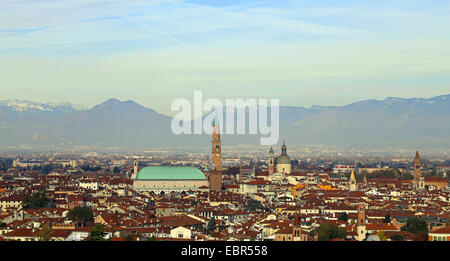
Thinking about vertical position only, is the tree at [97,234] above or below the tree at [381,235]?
above

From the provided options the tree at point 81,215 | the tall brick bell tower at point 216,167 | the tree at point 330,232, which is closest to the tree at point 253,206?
the tree at point 81,215

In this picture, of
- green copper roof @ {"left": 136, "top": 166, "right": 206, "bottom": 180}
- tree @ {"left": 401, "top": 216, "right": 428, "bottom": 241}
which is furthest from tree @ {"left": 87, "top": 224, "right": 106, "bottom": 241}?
green copper roof @ {"left": 136, "top": 166, "right": 206, "bottom": 180}

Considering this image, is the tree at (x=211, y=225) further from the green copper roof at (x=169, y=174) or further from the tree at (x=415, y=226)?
the green copper roof at (x=169, y=174)

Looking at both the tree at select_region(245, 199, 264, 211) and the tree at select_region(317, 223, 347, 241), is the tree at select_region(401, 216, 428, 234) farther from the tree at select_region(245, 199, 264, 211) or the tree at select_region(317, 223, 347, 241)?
the tree at select_region(245, 199, 264, 211)

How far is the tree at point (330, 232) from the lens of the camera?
2952 cm

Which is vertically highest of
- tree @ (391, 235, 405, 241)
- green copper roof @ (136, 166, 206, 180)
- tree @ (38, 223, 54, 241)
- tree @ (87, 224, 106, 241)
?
tree @ (87, 224, 106, 241)

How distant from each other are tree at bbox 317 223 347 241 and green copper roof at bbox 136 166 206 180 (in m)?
42.2

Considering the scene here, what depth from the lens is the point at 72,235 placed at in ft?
91.7

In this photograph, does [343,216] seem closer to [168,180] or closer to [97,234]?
[97,234]

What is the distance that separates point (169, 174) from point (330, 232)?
44518 millimetres

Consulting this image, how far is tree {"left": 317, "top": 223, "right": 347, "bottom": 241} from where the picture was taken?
2952 cm

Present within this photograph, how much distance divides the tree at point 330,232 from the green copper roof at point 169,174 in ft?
139

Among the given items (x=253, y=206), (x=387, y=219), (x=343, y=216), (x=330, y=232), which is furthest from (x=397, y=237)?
(x=253, y=206)
